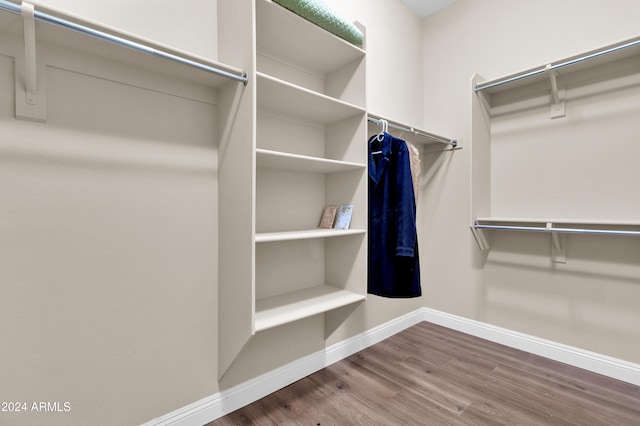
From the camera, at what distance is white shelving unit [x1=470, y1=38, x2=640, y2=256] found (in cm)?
188

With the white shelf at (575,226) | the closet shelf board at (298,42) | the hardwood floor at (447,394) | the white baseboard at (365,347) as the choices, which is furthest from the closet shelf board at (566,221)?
the closet shelf board at (298,42)

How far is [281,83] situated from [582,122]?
7.10ft

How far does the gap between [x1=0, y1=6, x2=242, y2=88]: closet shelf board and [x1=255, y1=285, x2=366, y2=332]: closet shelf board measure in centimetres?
117

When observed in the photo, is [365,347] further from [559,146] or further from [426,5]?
[426,5]

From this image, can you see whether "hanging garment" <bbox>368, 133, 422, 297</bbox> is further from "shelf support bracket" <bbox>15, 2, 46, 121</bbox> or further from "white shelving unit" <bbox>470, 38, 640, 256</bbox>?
"shelf support bracket" <bbox>15, 2, 46, 121</bbox>

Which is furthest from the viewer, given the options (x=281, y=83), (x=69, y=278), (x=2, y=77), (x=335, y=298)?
(x=335, y=298)

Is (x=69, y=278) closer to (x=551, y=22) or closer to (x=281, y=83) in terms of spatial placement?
(x=281, y=83)

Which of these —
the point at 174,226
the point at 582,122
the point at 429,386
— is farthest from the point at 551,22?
the point at 174,226

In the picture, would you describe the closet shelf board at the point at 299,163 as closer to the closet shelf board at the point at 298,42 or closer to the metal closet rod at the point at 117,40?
the metal closet rod at the point at 117,40

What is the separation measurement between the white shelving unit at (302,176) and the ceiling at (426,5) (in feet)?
4.86

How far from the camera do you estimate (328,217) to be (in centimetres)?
190

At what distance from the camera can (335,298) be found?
1.69m

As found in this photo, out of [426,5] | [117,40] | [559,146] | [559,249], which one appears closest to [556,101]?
[559,146]

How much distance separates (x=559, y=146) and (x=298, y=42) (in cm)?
204
